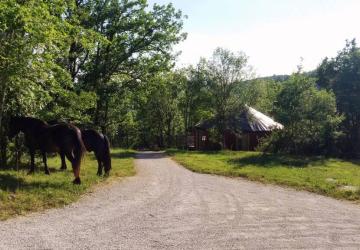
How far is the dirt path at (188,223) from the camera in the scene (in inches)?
305

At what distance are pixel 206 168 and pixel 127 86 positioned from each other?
11091 millimetres

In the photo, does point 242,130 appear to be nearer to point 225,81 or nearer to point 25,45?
point 225,81

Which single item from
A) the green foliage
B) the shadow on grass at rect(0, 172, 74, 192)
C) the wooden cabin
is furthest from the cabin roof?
the shadow on grass at rect(0, 172, 74, 192)

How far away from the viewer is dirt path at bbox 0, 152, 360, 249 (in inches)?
305

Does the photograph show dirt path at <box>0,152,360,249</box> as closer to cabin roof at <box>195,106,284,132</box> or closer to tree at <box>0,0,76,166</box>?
tree at <box>0,0,76,166</box>

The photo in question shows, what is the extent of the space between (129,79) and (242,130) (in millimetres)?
21791

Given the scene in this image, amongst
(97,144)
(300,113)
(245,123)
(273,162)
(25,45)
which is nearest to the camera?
(25,45)

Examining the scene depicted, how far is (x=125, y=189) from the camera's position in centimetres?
1418

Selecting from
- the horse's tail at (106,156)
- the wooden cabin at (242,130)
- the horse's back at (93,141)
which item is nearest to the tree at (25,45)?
the horse's back at (93,141)

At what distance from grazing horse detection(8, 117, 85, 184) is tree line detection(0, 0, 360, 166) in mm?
770

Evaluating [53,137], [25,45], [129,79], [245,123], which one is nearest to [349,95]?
[245,123]

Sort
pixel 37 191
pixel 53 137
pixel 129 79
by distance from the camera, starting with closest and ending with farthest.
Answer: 1. pixel 37 191
2. pixel 53 137
3. pixel 129 79

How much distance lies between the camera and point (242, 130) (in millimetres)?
→ 49125

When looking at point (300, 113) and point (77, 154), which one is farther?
point (300, 113)
